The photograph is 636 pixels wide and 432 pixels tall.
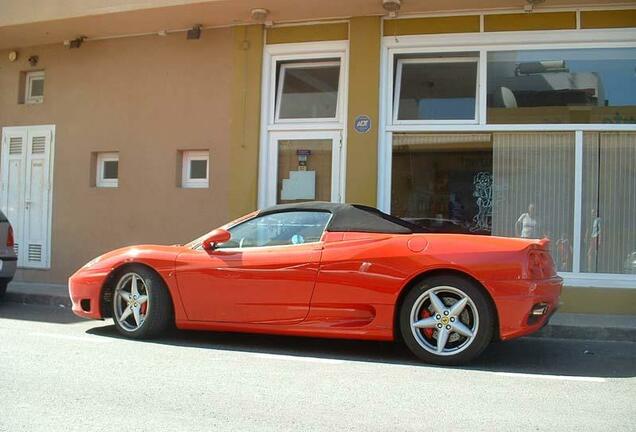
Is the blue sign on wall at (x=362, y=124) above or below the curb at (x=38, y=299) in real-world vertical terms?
above

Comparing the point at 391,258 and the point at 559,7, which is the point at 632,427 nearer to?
the point at 391,258

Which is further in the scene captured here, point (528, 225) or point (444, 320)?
point (528, 225)

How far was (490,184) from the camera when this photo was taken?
326 inches

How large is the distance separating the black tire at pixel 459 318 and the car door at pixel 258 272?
2.90 ft

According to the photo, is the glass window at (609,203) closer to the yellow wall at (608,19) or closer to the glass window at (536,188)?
the glass window at (536,188)

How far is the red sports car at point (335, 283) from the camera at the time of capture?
5012mm

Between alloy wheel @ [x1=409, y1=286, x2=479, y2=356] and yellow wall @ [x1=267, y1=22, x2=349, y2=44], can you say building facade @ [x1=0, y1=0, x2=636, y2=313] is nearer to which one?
yellow wall @ [x1=267, y1=22, x2=349, y2=44]

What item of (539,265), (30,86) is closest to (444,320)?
(539,265)

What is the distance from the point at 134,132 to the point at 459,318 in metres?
6.55

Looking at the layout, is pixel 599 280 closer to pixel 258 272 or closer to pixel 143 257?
pixel 258 272

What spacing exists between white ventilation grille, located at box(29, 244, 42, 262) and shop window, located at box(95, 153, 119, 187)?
151 cm

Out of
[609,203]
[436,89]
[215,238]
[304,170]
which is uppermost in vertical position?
[436,89]

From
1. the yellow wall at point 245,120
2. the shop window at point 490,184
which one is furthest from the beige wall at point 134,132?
the shop window at point 490,184

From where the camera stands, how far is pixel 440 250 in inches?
201
